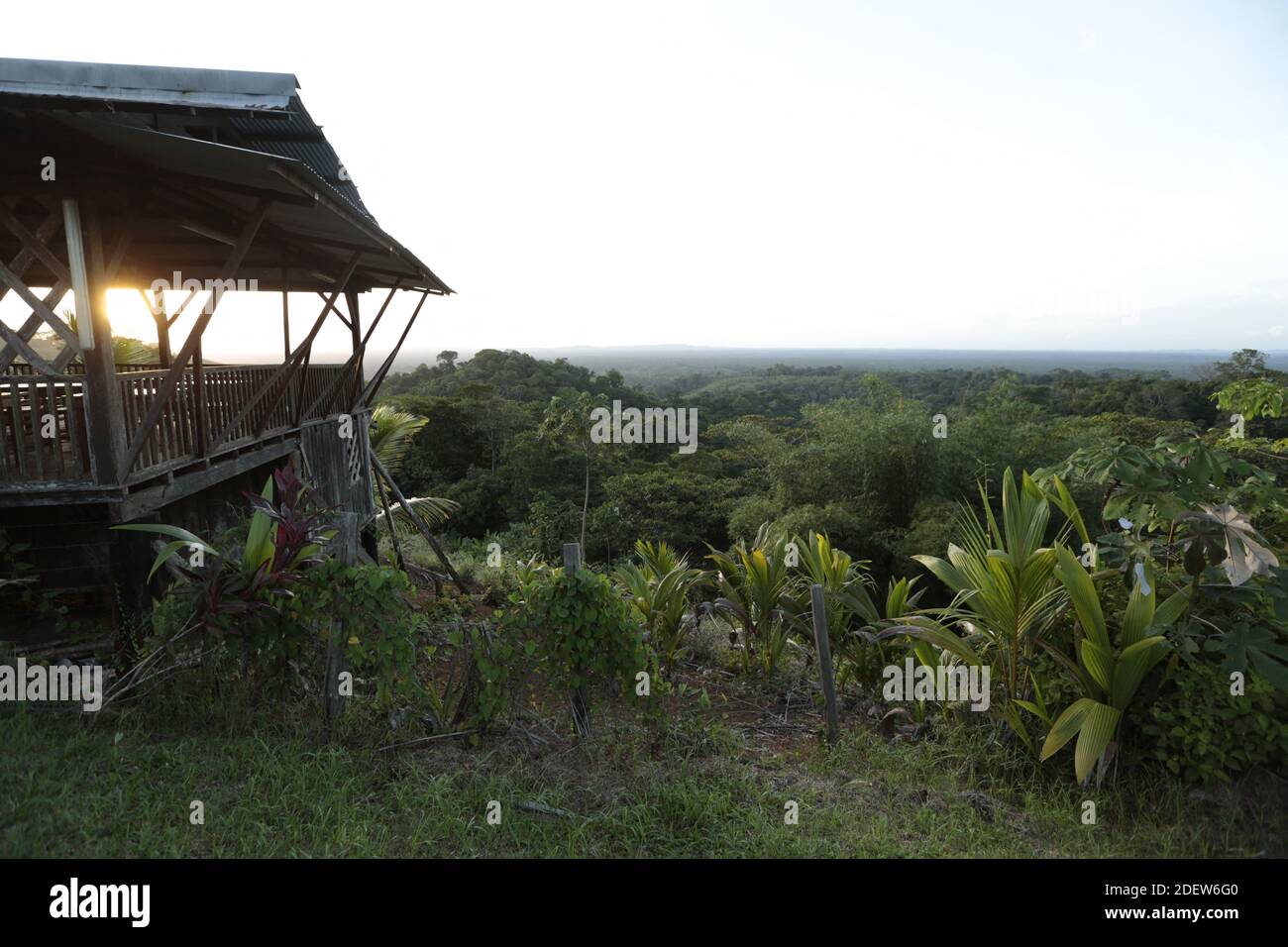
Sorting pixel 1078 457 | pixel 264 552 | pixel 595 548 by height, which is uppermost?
pixel 1078 457

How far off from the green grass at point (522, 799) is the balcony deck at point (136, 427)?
1582 millimetres

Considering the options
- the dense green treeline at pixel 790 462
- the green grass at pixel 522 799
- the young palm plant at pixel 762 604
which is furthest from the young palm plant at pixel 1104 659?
the dense green treeline at pixel 790 462

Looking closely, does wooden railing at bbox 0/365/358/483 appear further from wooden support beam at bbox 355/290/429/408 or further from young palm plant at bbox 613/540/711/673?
young palm plant at bbox 613/540/711/673

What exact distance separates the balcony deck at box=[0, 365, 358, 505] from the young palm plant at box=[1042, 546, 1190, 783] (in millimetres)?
5848

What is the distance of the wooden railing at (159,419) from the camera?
464cm

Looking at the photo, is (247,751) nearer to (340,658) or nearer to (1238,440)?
(340,658)

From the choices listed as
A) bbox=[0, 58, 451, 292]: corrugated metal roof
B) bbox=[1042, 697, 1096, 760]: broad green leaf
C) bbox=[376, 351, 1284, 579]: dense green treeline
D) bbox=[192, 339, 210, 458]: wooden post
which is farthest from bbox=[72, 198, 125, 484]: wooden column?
bbox=[376, 351, 1284, 579]: dense green treeline

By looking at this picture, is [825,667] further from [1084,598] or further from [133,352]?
[133,352]

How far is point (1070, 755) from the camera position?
4.01 m

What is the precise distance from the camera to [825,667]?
4652mm

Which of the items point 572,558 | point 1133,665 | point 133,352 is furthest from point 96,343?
point 133,352
